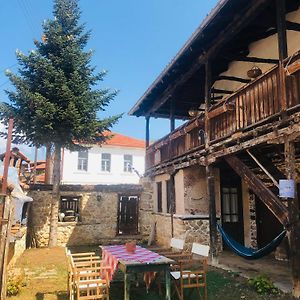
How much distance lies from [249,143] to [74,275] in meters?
4.24

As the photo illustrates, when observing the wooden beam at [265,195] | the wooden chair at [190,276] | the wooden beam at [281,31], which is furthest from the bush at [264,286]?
the wooden beam at [281,31]

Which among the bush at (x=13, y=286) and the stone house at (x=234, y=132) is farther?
the bush at (x=13, y=286)

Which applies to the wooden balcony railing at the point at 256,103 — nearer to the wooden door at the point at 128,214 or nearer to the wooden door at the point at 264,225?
the wooden door at the point at 264,225

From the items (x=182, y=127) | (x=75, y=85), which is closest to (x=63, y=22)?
(x=75, y=85)

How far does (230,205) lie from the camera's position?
34.7 feet

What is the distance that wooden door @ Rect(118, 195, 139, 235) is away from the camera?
574 inches

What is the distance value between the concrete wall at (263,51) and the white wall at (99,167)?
1345 cm

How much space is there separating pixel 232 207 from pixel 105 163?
16170 millimetres

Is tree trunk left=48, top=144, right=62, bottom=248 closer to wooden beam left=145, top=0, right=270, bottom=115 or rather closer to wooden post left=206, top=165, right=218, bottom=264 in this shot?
wooden beam left=145, top=0, right=270, bottom=115

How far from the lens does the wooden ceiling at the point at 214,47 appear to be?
22.2 feet

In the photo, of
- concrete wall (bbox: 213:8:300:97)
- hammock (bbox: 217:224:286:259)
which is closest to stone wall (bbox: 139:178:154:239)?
concrete wall (bbox: 213:8:300:97)

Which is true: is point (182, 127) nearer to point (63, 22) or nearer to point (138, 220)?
point (138, 220)

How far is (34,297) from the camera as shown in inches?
221

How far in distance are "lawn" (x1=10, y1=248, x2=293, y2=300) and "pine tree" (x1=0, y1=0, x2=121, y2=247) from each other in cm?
458
